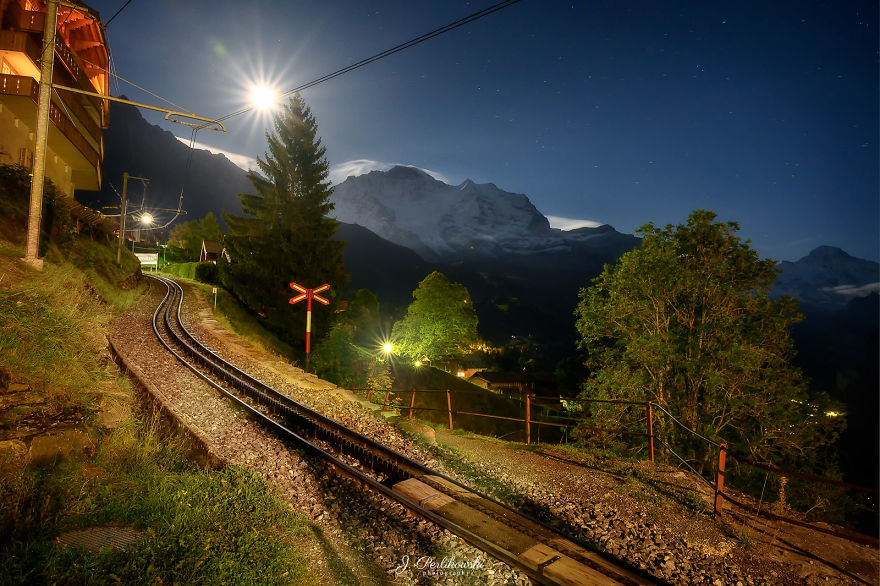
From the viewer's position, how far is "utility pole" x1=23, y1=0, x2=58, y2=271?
12.3m

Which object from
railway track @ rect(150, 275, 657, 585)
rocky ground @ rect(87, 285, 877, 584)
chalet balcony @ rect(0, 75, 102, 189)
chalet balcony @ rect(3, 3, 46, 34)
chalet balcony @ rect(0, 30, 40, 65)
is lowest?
rocky ground @ rect(87, 285, 877, 584)

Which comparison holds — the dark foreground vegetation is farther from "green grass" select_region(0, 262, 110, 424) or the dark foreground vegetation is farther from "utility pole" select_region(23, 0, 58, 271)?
"utility pole" select_region(23, 0, 58, 271)

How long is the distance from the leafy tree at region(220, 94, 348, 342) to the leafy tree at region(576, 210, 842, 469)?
1730 cm

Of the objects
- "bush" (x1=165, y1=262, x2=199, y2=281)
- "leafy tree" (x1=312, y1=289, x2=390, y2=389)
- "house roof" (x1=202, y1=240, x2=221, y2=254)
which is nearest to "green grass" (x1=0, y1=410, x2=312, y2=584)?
"leafy tree" (x1=312, y1=289, x2=390, y2=389)

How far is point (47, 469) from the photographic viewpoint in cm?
466

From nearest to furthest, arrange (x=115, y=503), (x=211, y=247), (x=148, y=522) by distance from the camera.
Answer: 1. (x=148, y=522)
2. (x=115, y=503)
3. (x=211, y=247)

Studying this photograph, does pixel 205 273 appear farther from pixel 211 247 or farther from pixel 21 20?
pixel 21 20

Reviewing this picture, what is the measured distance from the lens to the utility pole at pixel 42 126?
12305 millimetres

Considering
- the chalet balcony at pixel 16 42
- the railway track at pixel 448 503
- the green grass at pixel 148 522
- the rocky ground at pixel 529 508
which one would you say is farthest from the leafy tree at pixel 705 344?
the chalet balcony at pixel 16 42

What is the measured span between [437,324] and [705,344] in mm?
33523

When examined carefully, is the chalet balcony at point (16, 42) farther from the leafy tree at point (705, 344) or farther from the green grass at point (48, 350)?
the leafy tree at point (705, 344)

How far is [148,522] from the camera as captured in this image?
13.8ft

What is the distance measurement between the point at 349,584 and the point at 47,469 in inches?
153

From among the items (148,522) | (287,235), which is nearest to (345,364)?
(287,235)
